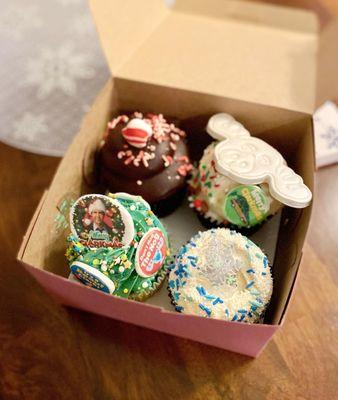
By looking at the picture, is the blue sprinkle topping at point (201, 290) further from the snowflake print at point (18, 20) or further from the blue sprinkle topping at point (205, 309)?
the snowflake print at point (18, 20)

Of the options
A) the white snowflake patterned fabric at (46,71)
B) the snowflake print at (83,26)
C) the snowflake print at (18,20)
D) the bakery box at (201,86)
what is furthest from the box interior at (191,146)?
the snowflake print at (18,20)

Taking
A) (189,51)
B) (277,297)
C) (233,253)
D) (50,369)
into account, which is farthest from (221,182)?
(50,369)

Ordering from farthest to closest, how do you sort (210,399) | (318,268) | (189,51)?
(189,51)
(318,268)
(210,399)

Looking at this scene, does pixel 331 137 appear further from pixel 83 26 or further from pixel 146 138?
pixel 83 26

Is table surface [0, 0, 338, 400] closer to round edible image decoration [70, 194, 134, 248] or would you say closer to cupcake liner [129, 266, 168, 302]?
cupcake liner [129, 266, 168, 302]

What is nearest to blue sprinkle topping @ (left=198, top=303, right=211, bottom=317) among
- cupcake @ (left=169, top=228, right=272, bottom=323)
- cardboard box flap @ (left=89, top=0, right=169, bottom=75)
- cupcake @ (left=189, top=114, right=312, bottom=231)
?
cupcake @ (left=169, top=228, right=272, bottom=323)

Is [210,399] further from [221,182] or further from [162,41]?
[162,41]
